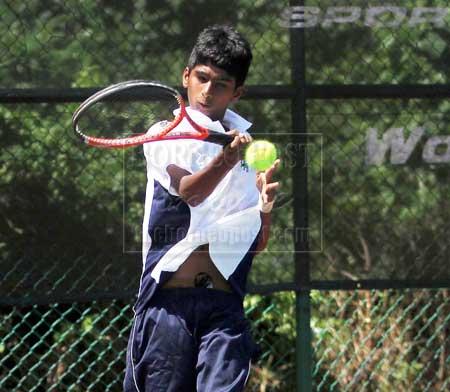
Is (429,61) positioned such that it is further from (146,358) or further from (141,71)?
(146,358)

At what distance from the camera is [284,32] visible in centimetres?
475

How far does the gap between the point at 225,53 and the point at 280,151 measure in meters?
0.95

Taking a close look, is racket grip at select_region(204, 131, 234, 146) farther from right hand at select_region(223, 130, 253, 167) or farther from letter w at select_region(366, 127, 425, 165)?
letter w at select_region(366, 127, 425, 165)

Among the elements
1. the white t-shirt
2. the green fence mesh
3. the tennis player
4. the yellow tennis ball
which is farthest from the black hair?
the green fence mesh

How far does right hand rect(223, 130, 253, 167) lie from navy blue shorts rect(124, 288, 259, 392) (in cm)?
52

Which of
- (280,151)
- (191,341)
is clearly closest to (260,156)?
(191,341)

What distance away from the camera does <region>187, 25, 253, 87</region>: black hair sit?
3891 mm

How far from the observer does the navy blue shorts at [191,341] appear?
378 cm

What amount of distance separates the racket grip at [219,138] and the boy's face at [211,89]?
10.7 inches

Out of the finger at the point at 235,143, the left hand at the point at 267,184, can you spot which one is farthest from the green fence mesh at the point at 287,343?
the finger at the point at 235,143

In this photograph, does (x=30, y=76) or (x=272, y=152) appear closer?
(x=272, y=152)

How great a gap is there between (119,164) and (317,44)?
1093mm

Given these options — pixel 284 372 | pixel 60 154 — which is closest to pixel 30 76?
pixel 60 154

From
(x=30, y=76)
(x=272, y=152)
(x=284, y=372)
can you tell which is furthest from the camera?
(x=284, y=372)
